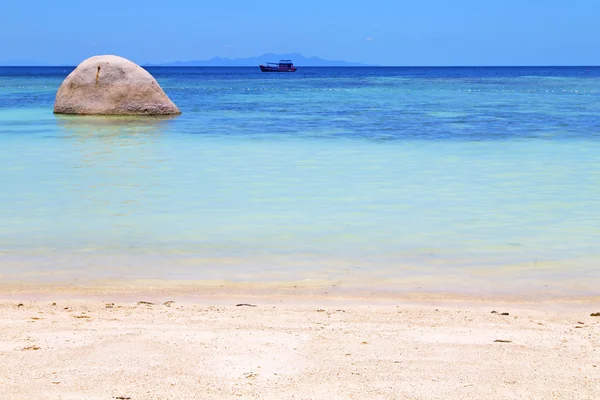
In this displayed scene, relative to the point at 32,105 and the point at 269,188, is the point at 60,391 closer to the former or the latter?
the point at 269,188

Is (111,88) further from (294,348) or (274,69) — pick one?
(274,69)

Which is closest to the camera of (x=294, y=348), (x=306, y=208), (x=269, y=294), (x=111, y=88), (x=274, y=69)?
(x=294, y=348)

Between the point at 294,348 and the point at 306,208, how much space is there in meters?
4.11

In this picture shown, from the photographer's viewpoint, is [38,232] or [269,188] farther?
[269,188]

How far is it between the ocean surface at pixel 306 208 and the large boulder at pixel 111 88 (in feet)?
9.02

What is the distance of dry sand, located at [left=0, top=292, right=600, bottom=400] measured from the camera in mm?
3479

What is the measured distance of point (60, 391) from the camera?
3.41 meters

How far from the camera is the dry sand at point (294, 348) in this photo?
3479 millimetres

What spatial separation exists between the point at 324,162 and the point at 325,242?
16.9 ft

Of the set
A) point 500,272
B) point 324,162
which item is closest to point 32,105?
point 324,162

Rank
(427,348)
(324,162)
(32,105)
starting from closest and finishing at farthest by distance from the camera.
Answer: (427,348)
(324,162)
(32,105)

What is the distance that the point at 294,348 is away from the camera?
159 inches

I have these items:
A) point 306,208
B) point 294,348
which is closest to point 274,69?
point 306,208

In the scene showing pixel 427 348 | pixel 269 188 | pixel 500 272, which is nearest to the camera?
pixel 427 348
